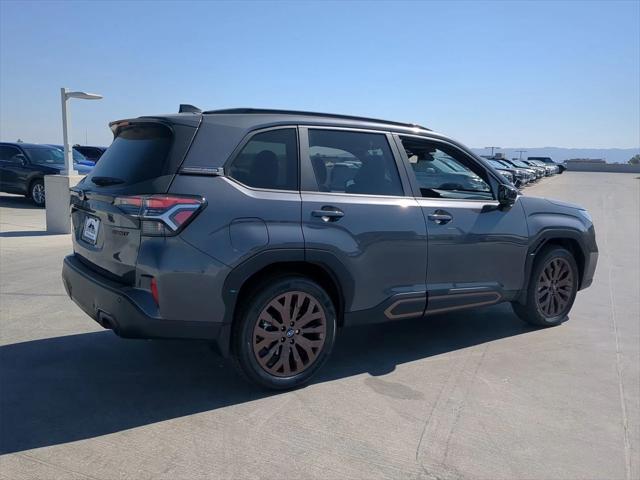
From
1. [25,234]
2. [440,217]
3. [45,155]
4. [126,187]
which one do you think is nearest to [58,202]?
[25,234]

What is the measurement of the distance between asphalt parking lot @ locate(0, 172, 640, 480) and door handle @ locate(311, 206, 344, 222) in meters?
1.23

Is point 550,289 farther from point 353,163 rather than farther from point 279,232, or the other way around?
→ point 279,232

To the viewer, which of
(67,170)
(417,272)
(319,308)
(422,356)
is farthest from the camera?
(67,170)

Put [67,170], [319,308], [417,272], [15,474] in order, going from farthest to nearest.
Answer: [67,170]
[417,272]
[319,308]
[15,474]

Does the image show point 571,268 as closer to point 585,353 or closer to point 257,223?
point 585,353

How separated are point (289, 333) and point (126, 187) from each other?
4.78 ft

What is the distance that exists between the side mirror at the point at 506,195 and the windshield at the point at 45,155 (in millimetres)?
13869

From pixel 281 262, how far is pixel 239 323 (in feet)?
1.62

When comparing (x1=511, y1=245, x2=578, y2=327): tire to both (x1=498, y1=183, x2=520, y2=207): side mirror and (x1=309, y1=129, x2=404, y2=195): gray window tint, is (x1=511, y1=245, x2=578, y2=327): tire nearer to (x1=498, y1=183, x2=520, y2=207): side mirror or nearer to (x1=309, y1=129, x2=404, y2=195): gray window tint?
(x1=498, y1=183, x2=520, y2=207): side mirror

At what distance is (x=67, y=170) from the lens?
36.1ft

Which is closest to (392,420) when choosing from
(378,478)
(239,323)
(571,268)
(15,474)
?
(378,478)

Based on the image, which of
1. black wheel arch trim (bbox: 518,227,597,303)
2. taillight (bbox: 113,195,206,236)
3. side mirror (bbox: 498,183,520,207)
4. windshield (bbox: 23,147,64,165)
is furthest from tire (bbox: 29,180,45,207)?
black wheel arch trim (bbox: 518,227,597,303)

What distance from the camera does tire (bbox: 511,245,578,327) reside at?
5.27 meters

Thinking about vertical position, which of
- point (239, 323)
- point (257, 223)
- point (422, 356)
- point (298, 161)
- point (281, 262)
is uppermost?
point (298, 161)
